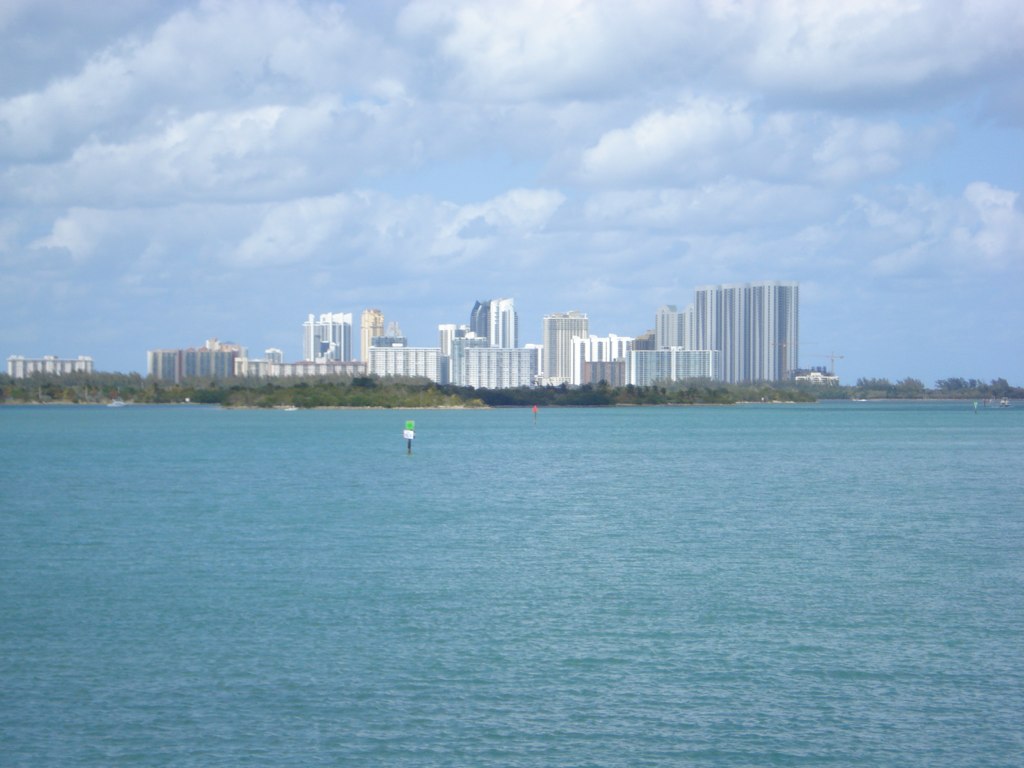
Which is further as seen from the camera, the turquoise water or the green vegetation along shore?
the green vegetation along shore

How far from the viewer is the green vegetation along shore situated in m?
142

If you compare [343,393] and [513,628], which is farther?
[343,393]

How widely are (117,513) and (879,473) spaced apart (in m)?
24.9

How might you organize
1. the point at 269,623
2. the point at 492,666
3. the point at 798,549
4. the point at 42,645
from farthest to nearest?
1. the point at 798,549
2. the point at 269,623
3. the point at 42,645
4. the point at 492,666

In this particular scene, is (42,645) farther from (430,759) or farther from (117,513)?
(117,513)

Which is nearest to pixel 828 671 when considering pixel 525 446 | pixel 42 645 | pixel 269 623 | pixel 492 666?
pixel 492 666

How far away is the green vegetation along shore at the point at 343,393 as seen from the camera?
141625mm

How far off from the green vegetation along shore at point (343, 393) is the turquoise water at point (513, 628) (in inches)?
4244

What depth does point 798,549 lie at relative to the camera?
22094 mm

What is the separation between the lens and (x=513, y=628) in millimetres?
15148

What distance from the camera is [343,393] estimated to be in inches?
5620

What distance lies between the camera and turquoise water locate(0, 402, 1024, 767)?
10.9 meters

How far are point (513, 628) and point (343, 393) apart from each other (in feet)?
424

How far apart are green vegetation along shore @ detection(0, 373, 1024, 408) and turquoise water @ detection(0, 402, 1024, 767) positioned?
107807 mm
